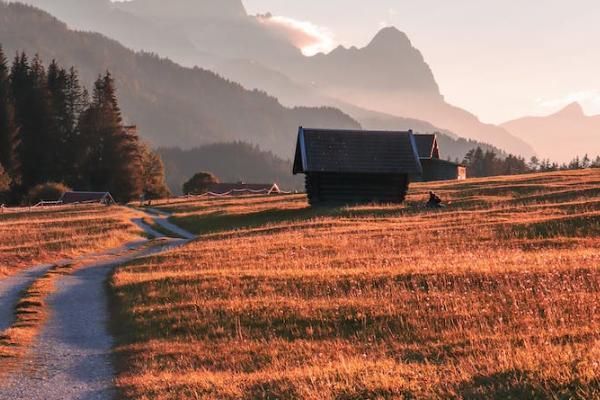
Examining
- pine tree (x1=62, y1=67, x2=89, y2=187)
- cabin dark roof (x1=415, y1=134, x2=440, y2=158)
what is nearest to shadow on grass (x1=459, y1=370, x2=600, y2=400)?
cabin dark roof (x1=415, y1=134, x2=440, y2=158)

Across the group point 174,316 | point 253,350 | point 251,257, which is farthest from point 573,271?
point 251,257

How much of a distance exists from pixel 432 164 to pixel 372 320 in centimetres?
8119

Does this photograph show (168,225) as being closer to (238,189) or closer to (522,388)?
(522,388)

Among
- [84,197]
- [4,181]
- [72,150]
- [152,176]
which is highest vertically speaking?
[72,150]

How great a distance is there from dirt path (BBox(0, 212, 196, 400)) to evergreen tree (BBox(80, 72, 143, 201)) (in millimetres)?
69469

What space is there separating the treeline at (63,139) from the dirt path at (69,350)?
69922mm

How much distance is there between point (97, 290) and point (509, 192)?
127ft

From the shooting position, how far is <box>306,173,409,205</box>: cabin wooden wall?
1714 inches

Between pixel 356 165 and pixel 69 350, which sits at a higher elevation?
pixel 356 165

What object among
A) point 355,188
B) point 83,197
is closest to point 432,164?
point 355,188

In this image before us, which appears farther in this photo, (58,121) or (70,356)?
(58,121)

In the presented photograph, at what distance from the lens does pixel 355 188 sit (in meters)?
43.8

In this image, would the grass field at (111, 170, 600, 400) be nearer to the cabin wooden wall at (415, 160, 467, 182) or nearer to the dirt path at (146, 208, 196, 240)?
the dirt path at (146, 208, 196, 240)

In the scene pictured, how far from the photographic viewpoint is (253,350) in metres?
9.73
